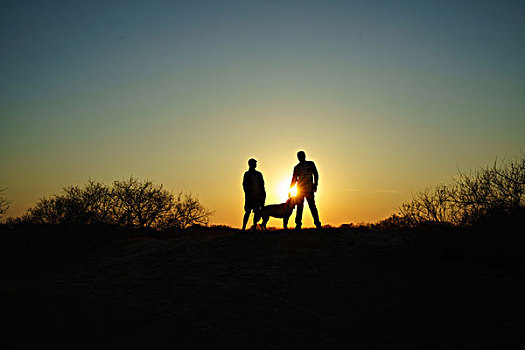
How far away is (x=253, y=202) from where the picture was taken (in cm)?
1348

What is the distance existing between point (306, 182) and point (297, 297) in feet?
16.5

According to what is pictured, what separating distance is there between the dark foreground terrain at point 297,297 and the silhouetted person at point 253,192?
1680 mm

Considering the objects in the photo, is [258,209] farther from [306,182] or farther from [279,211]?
[306,182]

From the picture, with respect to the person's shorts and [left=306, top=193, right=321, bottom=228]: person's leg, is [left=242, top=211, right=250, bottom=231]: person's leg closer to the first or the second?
the person's shorts

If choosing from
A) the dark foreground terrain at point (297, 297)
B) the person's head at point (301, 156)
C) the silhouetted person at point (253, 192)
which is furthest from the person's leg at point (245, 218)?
the person's head at point (301, 156)

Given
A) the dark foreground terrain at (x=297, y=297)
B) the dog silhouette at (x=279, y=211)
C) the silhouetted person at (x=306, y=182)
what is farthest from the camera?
the dog silhouette at (x=279, y=211)

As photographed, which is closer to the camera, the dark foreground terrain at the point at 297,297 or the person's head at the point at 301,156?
the dark foreground terrain at the point at 297,297

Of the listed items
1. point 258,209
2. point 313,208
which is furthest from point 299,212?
point 258,209

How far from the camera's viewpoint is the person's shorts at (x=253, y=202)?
531 inches

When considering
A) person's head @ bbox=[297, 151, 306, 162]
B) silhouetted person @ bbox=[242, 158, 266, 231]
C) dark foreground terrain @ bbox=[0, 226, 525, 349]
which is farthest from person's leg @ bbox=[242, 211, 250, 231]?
person's head @ bbox=[297, 151, 306, 162]

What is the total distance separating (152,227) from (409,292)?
22.6m

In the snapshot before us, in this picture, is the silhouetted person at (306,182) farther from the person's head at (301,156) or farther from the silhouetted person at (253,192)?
the silhouetted person at (253,192)

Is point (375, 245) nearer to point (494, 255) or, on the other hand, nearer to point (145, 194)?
point (494, 255)

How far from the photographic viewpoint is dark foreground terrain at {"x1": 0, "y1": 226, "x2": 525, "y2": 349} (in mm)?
6086
